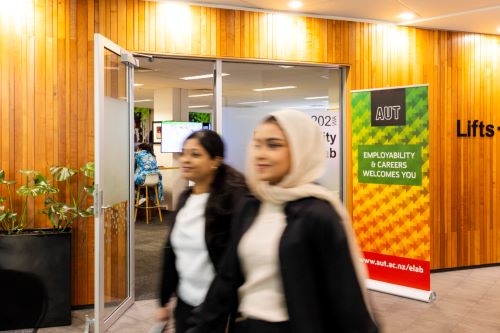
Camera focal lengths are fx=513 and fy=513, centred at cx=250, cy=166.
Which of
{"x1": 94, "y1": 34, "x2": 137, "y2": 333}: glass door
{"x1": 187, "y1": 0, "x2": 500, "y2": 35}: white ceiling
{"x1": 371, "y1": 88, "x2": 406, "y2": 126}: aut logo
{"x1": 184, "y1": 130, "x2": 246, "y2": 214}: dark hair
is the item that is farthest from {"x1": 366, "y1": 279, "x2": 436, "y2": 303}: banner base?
{"x1": 184, "y1": 130, "x2": 246, "y2": 214}: dark hair

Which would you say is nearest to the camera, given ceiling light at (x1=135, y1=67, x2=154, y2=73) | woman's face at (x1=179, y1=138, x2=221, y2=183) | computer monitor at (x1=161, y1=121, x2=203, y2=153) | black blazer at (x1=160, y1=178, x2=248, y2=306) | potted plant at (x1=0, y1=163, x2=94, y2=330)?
black blazer at (x1=160, y1=178, x2=248, y2=306)

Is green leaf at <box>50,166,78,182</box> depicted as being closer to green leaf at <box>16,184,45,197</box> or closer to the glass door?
green leaf at <box>16,184,45,197</box>

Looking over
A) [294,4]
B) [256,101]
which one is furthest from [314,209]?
[256,101]

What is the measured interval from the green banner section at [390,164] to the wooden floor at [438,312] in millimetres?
1199

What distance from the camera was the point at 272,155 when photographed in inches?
61.4

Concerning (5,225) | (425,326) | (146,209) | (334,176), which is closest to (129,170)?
(5,225)

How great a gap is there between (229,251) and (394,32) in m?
5.06

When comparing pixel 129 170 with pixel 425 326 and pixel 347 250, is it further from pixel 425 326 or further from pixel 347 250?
pixel 347 250

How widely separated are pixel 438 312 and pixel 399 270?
2.04ft

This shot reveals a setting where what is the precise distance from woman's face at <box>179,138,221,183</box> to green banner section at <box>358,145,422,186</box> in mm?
3209

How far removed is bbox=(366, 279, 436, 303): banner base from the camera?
505 cm

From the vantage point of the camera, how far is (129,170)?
196 inches

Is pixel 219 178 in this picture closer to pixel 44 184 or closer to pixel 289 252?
pixel 289 252

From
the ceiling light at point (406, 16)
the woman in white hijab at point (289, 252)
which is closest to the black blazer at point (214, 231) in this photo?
the woman in white hijab at point (289, 252)
